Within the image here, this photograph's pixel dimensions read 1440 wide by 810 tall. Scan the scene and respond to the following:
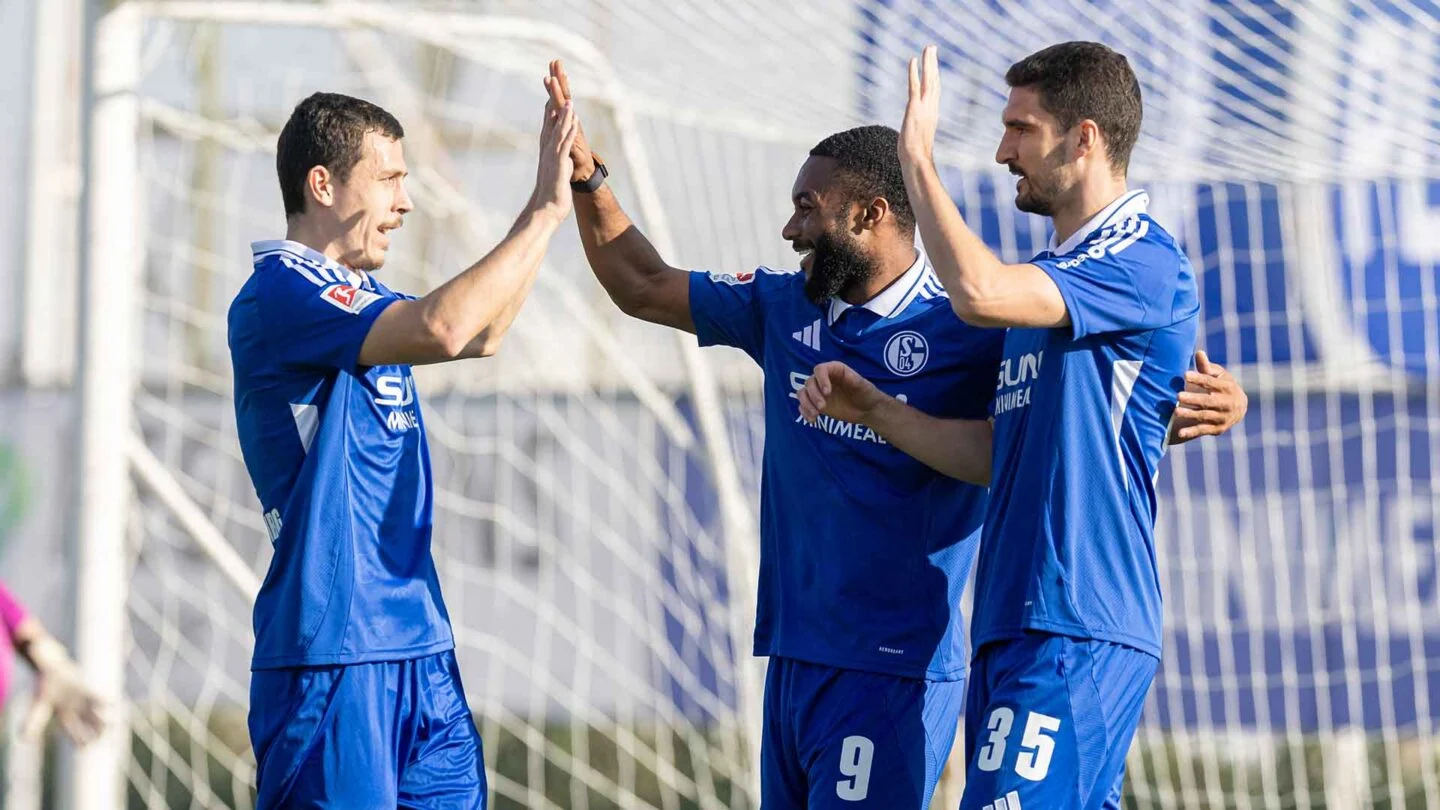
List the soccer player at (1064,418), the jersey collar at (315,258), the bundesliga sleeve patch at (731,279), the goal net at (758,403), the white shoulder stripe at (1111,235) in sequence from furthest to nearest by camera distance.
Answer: the goal net at (758,403), the bundesliga sleeve patch at (731,279), the jersey collar at (315,258), the white shoulder stripe at (1111,235), the soccer player at (1064,418)

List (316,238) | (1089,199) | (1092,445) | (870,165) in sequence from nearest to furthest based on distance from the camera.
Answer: (1092,445), (1089,199), (316,238), (870,165)

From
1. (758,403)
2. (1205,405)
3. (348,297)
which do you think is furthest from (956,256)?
(758,403)

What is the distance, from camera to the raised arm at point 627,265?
396 cm

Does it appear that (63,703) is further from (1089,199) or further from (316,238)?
(1089,199)

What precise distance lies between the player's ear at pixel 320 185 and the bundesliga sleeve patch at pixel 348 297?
257mm

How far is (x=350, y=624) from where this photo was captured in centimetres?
347

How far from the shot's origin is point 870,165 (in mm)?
3805

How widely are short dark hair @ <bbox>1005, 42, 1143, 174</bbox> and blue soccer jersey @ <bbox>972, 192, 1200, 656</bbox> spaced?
162 mm

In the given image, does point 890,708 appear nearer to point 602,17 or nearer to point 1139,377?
point 1139,377

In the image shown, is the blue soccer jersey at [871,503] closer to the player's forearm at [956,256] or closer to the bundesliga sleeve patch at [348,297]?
the player's forearm at [956,256]

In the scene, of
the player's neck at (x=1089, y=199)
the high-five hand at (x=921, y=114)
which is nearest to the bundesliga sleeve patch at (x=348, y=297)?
the high-five hand at (x=921, y=114)

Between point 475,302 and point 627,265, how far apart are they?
28.8 inches

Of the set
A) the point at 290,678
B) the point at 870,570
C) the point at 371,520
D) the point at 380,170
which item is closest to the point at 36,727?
the point at 290,678

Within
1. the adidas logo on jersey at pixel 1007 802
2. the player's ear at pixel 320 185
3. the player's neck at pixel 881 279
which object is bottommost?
the adidas logo on jersey at pixel 1007 802
